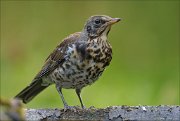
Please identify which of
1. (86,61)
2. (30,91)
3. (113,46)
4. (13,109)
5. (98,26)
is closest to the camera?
(13,109)

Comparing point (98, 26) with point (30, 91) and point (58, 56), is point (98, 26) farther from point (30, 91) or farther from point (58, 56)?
point (30, 91)

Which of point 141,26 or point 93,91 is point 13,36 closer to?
point 141,26

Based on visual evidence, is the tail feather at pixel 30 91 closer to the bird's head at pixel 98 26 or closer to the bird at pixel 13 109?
the bird's head at pixel 98 26

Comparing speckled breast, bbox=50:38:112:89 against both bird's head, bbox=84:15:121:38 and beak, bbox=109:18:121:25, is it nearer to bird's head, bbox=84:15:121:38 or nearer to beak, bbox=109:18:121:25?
bird's head, bbox=84:15:121:38

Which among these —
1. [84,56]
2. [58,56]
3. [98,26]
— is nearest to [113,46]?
[58,56]

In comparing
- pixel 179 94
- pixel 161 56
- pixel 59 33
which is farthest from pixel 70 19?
pixel 179 94
